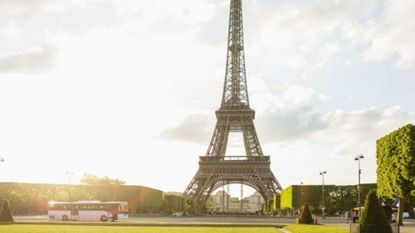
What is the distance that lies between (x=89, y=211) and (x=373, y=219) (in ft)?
144

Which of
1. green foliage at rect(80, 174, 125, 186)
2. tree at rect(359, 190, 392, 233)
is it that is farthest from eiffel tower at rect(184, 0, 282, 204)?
tree at rect(359, 190, 392, 233)

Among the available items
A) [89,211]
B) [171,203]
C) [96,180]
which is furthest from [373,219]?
[96,180]

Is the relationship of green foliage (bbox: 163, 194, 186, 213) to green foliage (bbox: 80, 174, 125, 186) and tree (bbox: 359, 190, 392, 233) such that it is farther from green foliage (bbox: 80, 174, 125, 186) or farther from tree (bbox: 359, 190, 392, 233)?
tree (bbox: 359, 190, 392, 233)

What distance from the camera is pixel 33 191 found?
92.5m

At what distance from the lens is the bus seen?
6556 cm

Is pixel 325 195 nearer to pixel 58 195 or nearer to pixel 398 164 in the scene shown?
pixel 58 195

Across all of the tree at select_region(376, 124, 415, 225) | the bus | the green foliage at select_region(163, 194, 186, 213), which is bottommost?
the green foliage at select_region(163, 194, 186, 213)

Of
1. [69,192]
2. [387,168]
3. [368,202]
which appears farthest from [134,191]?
[368,202]

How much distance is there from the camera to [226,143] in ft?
346

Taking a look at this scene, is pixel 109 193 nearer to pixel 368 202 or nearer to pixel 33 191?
pixel 33 191

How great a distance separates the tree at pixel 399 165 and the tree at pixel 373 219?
16624 mm

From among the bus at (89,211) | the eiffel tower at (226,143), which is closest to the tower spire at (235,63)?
the eiffel tower at (226,143)

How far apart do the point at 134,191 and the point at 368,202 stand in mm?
70323

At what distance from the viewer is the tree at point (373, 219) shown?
2947cm
